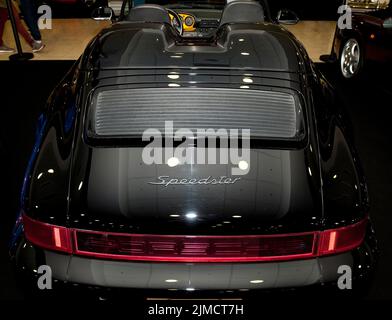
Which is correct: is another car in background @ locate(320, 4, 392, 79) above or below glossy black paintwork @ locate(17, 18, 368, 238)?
below

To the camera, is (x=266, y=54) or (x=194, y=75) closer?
(x=194, y=75)

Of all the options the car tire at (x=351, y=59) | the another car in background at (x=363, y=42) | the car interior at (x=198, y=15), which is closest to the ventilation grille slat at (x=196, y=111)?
the car interior at (x=198, y=15)

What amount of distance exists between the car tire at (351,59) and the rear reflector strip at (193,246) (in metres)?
4.29

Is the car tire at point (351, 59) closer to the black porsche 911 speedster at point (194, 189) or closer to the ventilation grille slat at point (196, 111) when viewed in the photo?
the black porsche 911 speedster at point (194, 189)

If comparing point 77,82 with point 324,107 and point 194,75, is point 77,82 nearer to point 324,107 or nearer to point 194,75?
point 194,75

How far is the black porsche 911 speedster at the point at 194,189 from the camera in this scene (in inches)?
71.7

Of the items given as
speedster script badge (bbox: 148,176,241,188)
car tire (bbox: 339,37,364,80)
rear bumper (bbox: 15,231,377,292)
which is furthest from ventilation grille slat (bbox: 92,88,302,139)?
car tire (bbox: 339,37,364,80)

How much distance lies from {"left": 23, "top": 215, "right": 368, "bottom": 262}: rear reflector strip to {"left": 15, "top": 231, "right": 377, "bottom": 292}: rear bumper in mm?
26

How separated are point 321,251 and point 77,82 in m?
1.52

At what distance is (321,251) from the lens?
1.90 meters

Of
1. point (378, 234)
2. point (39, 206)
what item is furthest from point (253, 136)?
point (378, 234)

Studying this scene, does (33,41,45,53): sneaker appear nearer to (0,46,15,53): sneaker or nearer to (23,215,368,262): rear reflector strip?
(0,46,15,53): sneaker

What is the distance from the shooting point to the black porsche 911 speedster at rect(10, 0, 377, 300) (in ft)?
5.98

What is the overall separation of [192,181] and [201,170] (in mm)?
74
